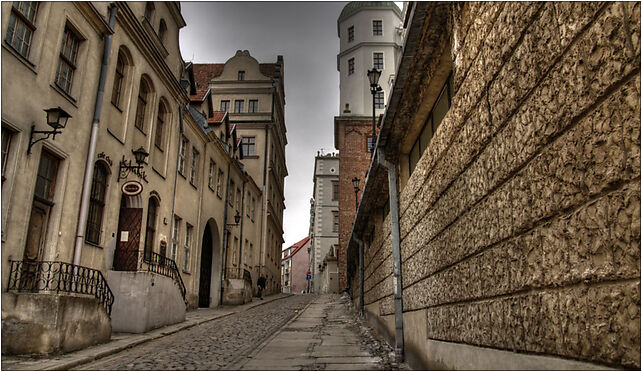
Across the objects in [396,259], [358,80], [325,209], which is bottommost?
[396,259]

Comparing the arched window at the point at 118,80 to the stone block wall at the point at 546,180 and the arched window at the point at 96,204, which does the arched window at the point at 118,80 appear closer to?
the arched window at the point at 96,204

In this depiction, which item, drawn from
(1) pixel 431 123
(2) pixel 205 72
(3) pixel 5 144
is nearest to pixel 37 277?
(3) pixel 5 144

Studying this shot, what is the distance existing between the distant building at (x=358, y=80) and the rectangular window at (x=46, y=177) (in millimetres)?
25411

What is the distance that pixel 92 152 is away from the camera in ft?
37.3

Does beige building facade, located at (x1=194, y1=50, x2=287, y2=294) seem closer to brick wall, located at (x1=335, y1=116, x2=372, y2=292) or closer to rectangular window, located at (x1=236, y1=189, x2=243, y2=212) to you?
brick wall, located at (x1=335, y1=116, x2=372, y2=292)

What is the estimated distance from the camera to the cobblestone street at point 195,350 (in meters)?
7.54

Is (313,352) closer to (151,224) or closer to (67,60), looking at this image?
(67,60)

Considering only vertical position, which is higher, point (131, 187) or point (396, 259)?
point (131, 187)

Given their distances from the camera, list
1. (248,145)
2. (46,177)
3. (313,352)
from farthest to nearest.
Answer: (248,145), (46,177), (313,352)

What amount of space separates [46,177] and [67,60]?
2823 mm

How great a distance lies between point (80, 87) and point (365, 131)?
26721mm

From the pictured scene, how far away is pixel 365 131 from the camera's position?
36.3 meters

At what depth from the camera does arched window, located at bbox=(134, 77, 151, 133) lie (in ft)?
49.0

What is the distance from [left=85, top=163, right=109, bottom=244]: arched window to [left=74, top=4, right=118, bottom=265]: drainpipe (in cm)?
72
